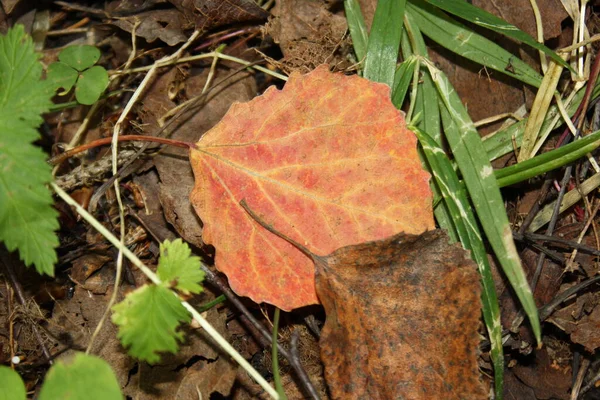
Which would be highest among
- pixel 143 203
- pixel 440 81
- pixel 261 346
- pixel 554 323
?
pixel 440 81

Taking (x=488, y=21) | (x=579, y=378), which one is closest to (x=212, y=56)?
(x=488, y=21)

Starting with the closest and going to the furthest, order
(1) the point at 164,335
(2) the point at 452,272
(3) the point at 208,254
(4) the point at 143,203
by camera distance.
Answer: (1) the point at 164,335 → (2) the point at 452,272 → (3) the point at 208,254 → (4) the point at 143,203

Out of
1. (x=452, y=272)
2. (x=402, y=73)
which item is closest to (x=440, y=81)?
(x=402, y=73)

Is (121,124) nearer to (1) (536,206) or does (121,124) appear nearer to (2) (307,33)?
(2) (307,33)

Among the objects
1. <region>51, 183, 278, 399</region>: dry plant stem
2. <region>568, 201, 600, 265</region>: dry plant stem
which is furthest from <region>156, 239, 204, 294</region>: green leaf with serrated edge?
<region>568, 201, 600, 265</region>: dry plant stem

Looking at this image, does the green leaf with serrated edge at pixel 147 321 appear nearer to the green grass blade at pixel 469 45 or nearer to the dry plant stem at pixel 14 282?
the dry plant stem at pixel 14 282

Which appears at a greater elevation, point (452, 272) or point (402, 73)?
point (402, 73)

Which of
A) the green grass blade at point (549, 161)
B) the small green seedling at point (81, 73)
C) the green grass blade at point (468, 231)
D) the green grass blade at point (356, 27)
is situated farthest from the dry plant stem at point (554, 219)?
the small green seedling at point (81, 73)

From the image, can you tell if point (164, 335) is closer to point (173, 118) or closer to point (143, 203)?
point (143, 203)
